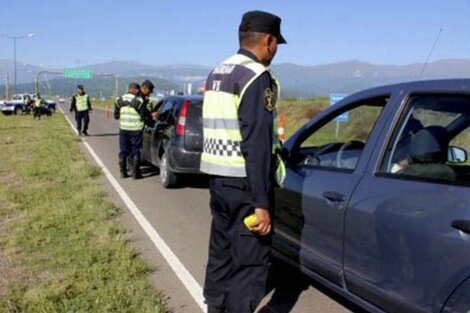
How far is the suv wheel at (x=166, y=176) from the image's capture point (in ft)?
31.5

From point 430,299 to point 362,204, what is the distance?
726 mm

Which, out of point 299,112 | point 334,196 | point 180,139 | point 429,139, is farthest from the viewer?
point 299,112

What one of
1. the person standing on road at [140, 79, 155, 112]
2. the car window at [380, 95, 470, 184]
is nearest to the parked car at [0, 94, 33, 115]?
the person standing on road at [140, 79, 155, 112]

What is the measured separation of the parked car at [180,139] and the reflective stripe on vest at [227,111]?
582 cm

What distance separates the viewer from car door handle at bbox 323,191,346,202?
3.67 m

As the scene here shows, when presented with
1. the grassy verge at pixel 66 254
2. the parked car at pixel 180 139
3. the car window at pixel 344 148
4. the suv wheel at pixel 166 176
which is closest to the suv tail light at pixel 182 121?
the parked car at pixel 180 139

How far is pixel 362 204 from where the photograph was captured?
3.45 metres

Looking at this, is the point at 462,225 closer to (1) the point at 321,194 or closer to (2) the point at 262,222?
(2) the point at 262,222

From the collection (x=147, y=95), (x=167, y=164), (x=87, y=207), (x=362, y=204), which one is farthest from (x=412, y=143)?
(x=147, y=95)

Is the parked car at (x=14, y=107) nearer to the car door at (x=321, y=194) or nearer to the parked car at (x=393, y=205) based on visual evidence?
the car door at (x=321, y=194)

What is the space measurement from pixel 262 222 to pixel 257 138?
465mm

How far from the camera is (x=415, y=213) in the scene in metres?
3.05

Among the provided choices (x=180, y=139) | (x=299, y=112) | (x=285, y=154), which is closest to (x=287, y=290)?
(x=285, y=154)

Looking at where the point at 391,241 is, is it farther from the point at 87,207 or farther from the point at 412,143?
the point at 87,207
